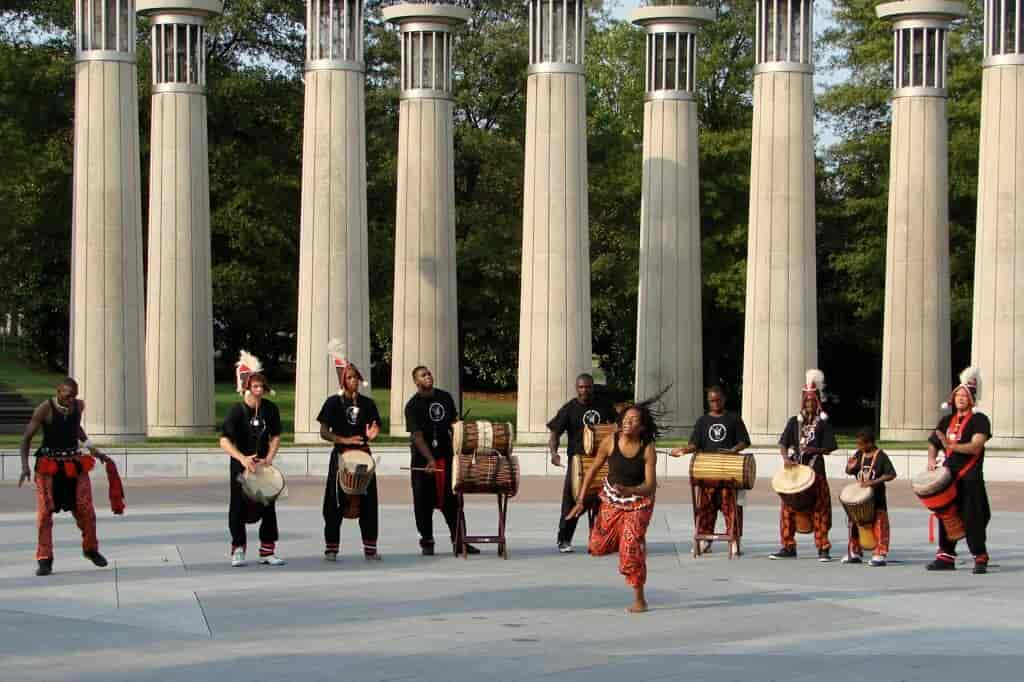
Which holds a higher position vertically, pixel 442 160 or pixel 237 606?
pixel 442 160

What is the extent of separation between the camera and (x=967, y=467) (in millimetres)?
24875

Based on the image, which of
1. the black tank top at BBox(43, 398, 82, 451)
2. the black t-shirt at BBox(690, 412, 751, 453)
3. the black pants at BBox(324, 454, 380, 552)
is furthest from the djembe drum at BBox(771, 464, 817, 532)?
the black tank top at BBox(43, 398, 82, 451)

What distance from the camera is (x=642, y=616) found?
20016mm

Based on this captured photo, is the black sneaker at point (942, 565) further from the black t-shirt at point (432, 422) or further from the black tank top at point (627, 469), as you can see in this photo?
the black t-shirt at point (432, 422)

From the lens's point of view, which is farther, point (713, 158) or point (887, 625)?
point (713, 158)

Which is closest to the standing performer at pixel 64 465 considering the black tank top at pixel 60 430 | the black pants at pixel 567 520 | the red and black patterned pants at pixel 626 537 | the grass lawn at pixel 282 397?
the black tank top at pixel 60 430

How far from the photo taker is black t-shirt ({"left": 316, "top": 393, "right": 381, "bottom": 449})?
83.6ft

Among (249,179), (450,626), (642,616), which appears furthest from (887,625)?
(249,179)

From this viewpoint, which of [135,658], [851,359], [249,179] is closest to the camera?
[135,658]

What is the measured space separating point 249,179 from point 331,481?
4081cm

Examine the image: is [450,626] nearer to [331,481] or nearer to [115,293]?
[331,481]

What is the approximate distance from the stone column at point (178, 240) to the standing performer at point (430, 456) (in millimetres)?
21960

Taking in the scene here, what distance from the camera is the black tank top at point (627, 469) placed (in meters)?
21.0

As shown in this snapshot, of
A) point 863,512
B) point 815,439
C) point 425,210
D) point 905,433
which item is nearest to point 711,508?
point 815,439
